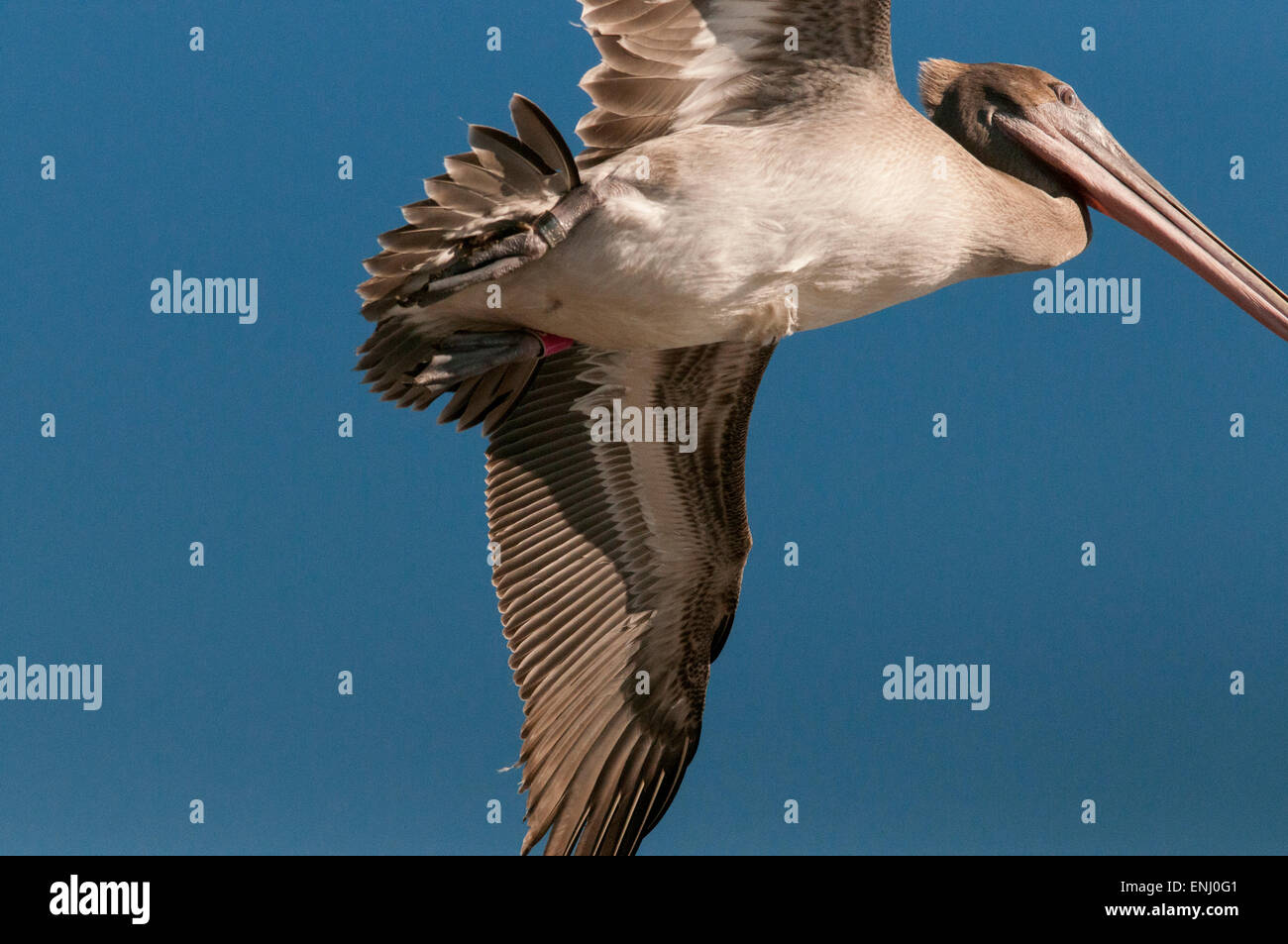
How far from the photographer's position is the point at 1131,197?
7246mm

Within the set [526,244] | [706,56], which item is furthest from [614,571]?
[706,56]

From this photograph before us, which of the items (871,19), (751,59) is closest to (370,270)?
(751,59)

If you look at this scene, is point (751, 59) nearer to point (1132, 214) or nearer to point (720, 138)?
point (720, 138)

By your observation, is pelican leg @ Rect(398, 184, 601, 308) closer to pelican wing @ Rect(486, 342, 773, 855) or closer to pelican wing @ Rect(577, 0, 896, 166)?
pelican wing @ Rect(577, 0, 896, 166)

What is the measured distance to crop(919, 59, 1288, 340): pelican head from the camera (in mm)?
7051

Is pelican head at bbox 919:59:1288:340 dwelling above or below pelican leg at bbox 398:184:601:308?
above

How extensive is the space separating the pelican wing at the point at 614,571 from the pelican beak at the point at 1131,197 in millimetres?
1642

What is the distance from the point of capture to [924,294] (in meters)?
6.48

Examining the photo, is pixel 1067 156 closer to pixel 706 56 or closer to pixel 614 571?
pixel 706 56

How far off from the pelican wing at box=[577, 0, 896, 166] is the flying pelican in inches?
0.4

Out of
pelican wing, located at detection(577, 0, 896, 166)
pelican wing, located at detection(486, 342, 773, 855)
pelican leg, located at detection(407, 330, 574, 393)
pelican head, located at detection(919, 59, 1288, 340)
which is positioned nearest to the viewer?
pelican wing, located at detection(577, 0, 896, 166)

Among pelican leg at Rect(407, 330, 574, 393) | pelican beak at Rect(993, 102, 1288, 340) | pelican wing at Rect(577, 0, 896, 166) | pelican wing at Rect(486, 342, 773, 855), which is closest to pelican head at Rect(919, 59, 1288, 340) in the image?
pelican beak at Rect(993, 102, 1288, 340)

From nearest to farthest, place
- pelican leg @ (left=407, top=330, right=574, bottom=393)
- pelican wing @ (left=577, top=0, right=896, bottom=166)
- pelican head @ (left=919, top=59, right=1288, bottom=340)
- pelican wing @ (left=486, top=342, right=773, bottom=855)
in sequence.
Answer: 1. pelican wing @ (left=577, top=0, right=896, bottom=166)
2. pelican leg @ (left=407, top=330, right=574, bottom=393)
3. pelican head @ (left=919, top=59, right=1288, bottom=340)
4. pelican wing @ (left=486, top=342, right=773, bottom=855)

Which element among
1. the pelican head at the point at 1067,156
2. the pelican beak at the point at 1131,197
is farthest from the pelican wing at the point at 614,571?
the pelican beak at the point at 1131,197
